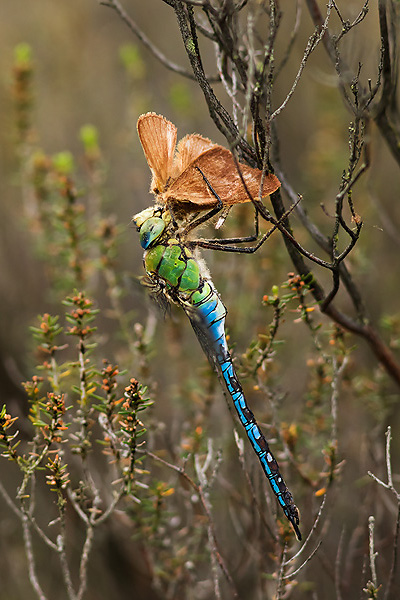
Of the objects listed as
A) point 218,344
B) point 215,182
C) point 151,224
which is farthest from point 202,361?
point 215,182

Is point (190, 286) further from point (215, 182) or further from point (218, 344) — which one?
point (215, 182)

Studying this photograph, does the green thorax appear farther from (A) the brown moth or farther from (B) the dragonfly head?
(A) the brown moth

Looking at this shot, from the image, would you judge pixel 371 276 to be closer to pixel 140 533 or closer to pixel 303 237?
pixel 303 237

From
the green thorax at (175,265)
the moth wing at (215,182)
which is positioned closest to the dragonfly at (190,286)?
the green thorax at (175,265)

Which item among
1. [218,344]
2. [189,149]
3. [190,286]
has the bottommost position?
[218,344]

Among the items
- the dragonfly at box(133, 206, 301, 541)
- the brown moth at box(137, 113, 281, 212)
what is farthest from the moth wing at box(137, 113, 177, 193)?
the dragonfly at box(133, 206, 301, 541)

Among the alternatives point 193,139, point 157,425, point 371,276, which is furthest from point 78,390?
point 371,276
